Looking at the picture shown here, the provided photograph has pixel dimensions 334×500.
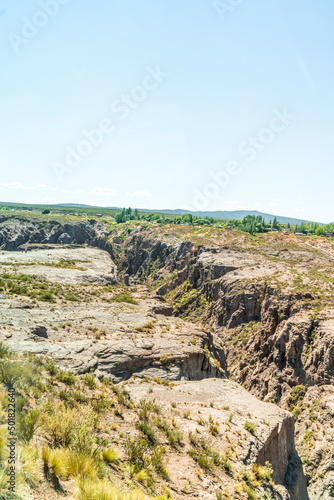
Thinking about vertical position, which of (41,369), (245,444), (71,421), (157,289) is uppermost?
(71,421)

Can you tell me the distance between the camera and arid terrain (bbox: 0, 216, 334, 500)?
9570mm

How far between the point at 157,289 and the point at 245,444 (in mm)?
59421

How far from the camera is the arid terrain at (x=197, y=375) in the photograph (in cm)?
957

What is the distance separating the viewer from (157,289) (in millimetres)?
71375

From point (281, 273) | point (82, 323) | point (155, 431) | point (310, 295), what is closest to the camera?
point (155, 431)

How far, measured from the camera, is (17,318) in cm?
2055

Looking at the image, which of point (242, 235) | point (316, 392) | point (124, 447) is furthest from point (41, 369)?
point (242, 235)

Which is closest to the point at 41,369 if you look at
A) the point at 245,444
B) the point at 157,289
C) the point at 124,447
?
the point at 124,447

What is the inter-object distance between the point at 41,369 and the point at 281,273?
40.1 m

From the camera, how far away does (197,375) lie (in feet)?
69.4

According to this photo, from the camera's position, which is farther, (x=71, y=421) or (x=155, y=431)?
(x=155, y=431)

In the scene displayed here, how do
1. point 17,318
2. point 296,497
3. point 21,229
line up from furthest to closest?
point 21,229 → point 17,318 → point 296,497

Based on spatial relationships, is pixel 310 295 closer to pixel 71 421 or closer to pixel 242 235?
pixel 71 421

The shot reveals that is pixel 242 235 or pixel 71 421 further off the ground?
pixel 242 235
